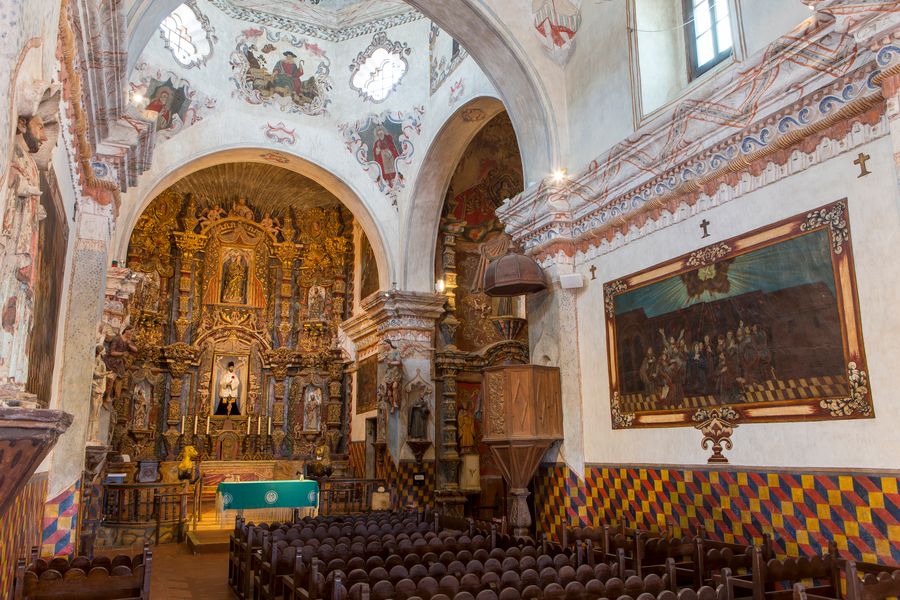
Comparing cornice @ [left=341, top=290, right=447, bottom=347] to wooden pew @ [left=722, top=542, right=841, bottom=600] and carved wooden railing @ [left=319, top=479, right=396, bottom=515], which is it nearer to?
carved wooden railing @ [left=319, top=479, right=396, bottom=515]

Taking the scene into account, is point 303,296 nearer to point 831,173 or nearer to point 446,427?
point 446,427

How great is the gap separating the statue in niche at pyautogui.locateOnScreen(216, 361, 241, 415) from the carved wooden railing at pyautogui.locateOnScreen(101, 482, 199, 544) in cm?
382

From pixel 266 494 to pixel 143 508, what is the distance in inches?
159

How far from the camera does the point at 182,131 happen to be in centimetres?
1337

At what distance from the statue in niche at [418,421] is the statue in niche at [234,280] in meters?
6.78

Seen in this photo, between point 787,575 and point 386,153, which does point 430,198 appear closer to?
point 386,153

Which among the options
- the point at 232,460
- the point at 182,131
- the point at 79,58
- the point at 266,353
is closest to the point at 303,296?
the point at 266,353

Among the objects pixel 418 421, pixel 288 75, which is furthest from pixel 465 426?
pixel 288 75

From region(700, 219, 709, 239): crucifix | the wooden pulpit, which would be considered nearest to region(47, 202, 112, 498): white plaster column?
the wooden pulpit

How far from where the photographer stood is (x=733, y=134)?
6.32m

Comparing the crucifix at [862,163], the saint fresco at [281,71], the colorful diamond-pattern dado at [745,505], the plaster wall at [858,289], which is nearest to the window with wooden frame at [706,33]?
→ the plaster wall at [858,289]

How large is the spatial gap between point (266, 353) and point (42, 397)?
13.5 metres

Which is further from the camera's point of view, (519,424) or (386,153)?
(386,153)

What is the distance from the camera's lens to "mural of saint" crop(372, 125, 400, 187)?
14609 millimetres
